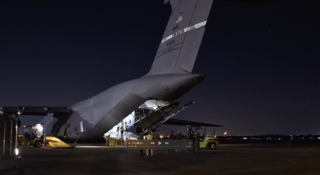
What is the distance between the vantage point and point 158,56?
18453 millimetres

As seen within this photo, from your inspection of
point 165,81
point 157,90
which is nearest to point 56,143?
point 157,90

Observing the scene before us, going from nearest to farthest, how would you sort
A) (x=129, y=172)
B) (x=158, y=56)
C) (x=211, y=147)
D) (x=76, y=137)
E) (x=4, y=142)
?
(x=4, y=142), (x=129, y=172), (x=158, y=56), (x=211, y=147), (x=76, y=137)

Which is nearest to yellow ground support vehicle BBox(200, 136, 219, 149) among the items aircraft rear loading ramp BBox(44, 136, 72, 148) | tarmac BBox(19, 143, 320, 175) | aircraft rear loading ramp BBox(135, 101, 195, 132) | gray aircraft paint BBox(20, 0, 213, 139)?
aircraft rear loading ramp BBox(135, 101, 195, 132)

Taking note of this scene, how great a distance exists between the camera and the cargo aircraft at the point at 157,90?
16.3 meters

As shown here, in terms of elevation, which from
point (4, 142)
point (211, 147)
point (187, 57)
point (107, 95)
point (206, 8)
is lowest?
point (211, 147)

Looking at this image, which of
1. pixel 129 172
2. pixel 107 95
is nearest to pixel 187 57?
pixel 107 95

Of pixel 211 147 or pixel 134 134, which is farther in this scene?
pixel 134 134

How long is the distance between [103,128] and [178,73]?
7615 millimetres

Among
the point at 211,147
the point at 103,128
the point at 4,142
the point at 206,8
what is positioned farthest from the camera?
the point at 103,128

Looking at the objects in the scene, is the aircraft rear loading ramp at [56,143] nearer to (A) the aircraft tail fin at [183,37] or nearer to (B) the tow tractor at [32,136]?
(B) the tow tractor at [32,136]

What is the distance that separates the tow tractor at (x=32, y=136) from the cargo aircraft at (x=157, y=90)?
2.10m

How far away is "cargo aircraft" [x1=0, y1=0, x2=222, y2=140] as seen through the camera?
16281 millimetres

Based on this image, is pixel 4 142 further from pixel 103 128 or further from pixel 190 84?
pixel 103 128

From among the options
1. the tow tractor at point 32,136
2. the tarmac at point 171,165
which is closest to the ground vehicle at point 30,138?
the tow tractor at point 32,136
